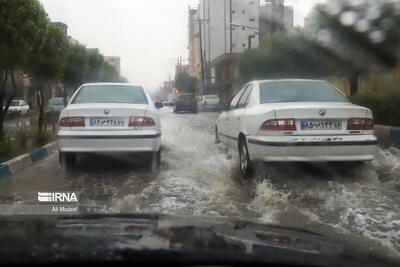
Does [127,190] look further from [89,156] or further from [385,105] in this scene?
[385,105]

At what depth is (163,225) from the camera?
266 cm

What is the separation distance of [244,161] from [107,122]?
1903 mm

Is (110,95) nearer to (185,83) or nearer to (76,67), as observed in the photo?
(76,67)

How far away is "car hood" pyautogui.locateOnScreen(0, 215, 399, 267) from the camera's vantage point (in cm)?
196

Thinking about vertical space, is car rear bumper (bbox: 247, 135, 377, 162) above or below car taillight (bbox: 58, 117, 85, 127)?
below

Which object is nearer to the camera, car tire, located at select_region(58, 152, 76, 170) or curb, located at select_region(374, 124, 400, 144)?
car tire, located at select_region(58, 152, 76, 170)

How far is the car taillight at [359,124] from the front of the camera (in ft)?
20.4

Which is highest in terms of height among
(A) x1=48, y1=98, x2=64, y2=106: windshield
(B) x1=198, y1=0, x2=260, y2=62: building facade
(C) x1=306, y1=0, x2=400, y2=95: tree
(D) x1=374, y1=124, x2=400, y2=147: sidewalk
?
(B) x1=198, y1=0, x2=260, y2=62: building facade

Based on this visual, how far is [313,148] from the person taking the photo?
20.0ft

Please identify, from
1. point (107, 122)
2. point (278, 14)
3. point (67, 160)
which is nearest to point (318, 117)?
point (107, 122)

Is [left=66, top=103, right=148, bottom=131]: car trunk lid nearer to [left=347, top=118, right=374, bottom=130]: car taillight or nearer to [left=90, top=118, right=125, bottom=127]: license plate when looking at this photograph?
[left=90, top=118, right=125, bottom=127]: license plate

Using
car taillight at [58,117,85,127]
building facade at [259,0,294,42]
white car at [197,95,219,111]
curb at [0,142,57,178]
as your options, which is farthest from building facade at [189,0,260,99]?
car taillight at [58,117,85,127]

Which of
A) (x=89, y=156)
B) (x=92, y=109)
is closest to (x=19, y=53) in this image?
(x=89, y=156)

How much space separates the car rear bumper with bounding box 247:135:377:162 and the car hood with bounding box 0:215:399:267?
3.35m
